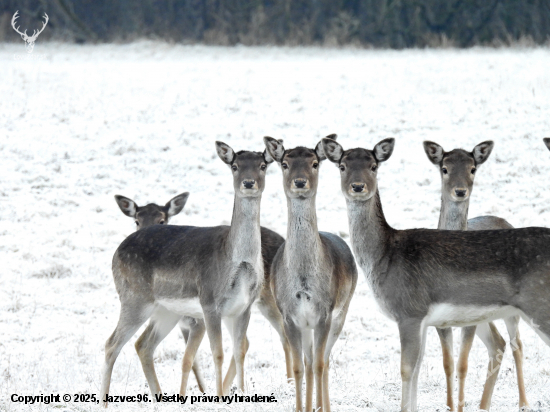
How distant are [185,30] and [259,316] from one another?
21853 millimetres

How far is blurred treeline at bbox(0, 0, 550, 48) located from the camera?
95.0ft

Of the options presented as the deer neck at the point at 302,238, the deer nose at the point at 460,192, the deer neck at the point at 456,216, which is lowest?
the deer neck at the point at 302,238

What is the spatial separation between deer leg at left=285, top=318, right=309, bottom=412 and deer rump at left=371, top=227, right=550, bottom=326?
2.59 ft

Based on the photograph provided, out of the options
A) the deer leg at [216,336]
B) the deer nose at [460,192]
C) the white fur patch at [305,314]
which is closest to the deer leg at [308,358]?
the white fur patch at [305,314]

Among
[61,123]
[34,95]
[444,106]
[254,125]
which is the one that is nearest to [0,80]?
[34,95]

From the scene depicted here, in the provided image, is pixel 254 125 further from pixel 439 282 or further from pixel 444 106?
pixel 439 282

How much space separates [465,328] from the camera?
287 inches

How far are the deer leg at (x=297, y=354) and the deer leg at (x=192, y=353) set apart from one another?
164 cm

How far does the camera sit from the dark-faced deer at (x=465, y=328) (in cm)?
723

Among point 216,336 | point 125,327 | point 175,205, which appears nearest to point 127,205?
point 175,205

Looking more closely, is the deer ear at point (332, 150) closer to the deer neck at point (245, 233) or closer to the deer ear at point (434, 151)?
the deer neck at point (245, 233)

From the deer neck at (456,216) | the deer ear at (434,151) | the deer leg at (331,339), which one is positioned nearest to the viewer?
the deer leg at (331,339)

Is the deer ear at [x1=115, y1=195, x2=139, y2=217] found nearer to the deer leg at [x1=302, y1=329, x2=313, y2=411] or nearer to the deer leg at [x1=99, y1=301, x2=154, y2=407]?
the deer leg at [x1=99, y1=301, x2=154, y2=407]

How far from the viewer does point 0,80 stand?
22.1m
